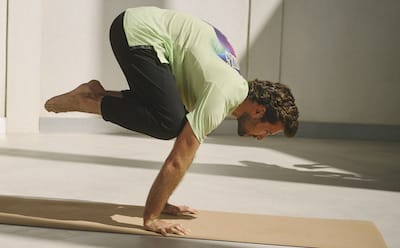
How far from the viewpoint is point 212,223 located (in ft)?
11.3

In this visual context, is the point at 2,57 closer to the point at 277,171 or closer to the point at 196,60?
the point at 277,171

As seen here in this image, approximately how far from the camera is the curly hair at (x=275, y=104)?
326 cm

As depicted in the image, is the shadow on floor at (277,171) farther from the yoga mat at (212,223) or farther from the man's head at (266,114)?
the man's head at (266,114)

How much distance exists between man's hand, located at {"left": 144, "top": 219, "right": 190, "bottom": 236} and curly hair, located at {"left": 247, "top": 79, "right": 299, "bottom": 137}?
650 mm

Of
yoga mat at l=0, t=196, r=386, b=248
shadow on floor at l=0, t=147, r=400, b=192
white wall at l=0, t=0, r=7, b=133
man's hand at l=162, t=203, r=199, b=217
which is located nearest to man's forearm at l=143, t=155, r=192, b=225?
yoga mat at l=0, t=196, r=386, b=248

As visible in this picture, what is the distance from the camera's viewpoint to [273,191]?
4691mm

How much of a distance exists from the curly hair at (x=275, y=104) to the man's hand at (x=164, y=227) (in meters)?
0.65

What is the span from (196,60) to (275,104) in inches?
17.1

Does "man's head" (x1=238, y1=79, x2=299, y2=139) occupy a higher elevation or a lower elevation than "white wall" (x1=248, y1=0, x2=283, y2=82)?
higher

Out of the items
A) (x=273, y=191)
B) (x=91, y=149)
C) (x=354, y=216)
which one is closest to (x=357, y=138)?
(x=91, y=149)

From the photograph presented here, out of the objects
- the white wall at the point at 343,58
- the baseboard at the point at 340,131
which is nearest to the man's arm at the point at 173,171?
the baseboard at the point at 340,131

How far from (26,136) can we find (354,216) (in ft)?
15.0

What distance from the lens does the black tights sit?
10.7 feet

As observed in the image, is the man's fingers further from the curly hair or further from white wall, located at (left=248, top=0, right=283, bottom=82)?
white wall, located at (left=248, top=0, right=283, bottom=82)
